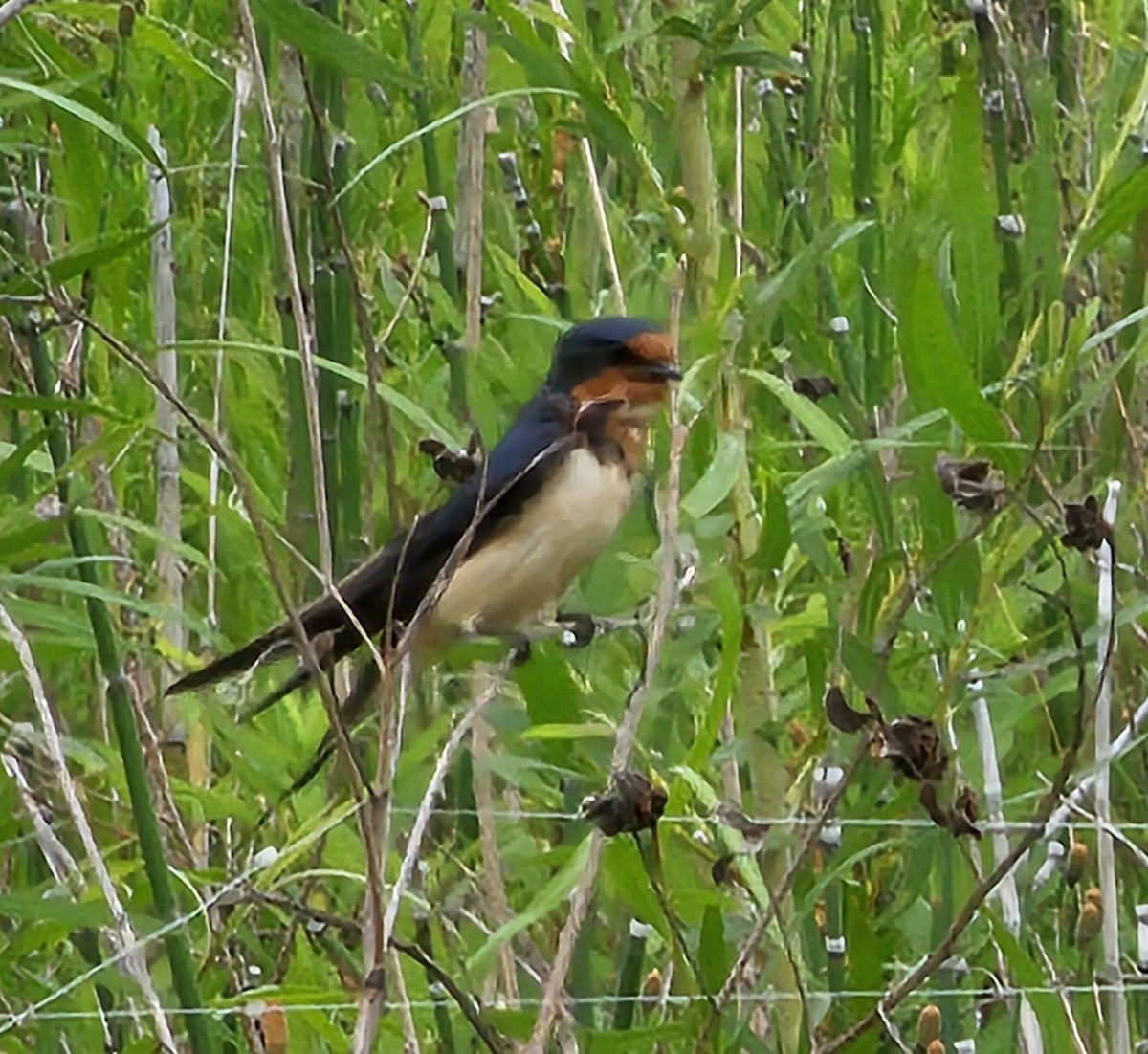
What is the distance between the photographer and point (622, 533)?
1592 millimetres

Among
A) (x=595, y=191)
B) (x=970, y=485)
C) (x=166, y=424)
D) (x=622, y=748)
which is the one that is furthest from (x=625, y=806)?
(x=166, y=424)

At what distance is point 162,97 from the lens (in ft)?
5.63

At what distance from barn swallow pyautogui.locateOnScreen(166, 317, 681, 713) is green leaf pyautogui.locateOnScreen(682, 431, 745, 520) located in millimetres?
266

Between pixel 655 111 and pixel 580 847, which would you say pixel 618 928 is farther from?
pixel 655 111

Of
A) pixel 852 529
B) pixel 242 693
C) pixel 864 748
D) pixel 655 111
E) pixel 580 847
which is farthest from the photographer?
pixel 242 693

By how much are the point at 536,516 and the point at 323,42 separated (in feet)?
1.59

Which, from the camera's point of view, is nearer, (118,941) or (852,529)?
(118,941)

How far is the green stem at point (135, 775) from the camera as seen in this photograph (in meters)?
1.24

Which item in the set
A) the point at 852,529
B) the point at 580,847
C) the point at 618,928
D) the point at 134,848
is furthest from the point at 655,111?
the point at 134,848

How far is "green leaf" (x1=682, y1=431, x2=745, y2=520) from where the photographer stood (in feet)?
3.97

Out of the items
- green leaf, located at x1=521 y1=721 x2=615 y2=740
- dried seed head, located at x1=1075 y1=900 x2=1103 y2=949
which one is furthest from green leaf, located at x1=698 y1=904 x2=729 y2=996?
dried seed head, located at x1=1075 y1=900 x2=1103 y2=949

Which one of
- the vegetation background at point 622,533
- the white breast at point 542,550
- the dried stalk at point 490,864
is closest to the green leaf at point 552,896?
the vegetation background at point 622,533

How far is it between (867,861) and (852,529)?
0.81 feet

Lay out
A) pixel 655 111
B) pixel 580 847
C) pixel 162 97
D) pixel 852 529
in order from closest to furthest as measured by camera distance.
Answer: pixel 580 847 → pixel 655 111 → pixel 852 529 → pixel 162 97
